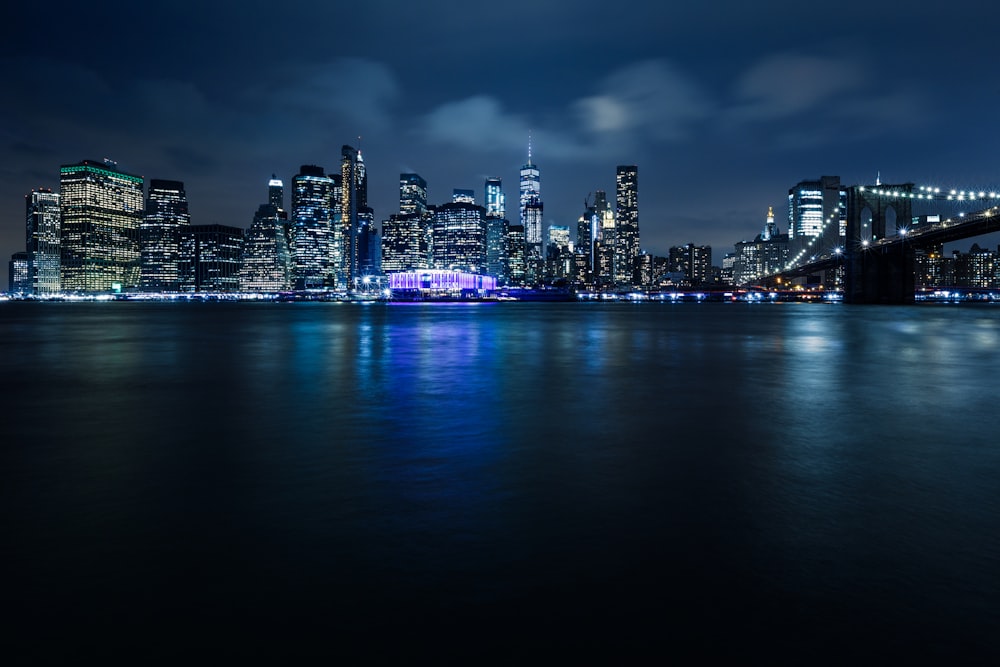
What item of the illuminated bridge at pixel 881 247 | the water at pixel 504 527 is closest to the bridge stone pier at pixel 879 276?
the illuminated bridge at pixel 881 247

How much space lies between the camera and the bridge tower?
104 m

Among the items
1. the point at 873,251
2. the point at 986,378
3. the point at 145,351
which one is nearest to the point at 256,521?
the point at 986,378

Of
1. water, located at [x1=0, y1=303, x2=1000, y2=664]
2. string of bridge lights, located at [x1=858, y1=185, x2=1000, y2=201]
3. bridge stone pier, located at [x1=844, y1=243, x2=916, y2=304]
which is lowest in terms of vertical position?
water, located at [x1=0, y1=303, x2=1000, y2=664]

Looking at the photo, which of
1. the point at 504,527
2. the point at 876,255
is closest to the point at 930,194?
the point at 876,255

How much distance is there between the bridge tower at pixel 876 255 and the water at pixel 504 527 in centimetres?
10112

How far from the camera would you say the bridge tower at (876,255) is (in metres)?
104

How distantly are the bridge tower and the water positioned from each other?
332ft

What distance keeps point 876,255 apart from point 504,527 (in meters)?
117

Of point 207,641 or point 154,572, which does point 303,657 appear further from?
point 154,572

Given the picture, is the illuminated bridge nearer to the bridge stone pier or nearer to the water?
the bridge stone pier

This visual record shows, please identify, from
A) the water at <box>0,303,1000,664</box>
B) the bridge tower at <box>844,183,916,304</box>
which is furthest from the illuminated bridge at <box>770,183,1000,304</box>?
the water at <box>0,303,1000,664</box>

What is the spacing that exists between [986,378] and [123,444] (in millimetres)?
24906

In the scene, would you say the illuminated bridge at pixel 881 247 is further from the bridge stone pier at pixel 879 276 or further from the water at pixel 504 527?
the water at pixel 504 527

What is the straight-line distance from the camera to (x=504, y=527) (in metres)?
6.92
